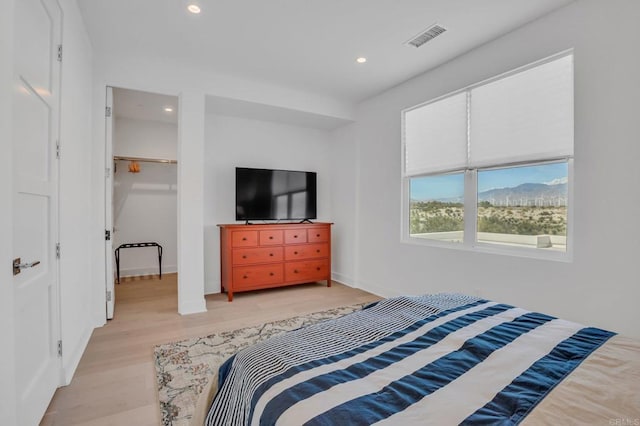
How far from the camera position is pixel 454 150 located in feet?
11.1

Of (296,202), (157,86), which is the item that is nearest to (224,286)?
(296,202)

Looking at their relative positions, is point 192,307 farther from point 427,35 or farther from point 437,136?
point 427,35

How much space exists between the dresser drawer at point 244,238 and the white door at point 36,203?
210cm

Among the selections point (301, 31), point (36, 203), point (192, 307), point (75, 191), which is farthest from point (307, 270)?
point (36, 203)

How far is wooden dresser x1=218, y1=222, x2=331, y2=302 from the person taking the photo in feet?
13.3

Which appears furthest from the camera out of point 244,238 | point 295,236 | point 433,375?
point 295,236

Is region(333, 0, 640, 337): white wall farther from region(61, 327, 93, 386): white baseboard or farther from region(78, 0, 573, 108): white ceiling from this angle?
region(61, 327, 93, 386): white baseboard

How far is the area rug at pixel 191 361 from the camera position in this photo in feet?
6.20

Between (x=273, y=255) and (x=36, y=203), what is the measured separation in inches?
111

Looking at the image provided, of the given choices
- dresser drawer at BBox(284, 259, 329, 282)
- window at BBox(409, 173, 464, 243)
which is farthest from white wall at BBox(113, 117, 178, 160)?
window at BBox(409, 173, 464, 243)

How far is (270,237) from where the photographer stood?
14.1 feet

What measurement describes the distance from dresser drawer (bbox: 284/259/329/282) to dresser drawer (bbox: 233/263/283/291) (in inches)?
5.4

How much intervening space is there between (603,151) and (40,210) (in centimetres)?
368

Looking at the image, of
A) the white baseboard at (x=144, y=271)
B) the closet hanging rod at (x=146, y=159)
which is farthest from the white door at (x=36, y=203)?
the white baseboard at (x=144, y=271)
